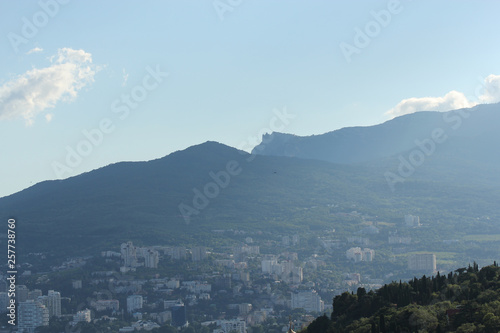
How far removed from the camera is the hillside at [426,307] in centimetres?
3088

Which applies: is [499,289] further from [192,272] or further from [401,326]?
[192,272]

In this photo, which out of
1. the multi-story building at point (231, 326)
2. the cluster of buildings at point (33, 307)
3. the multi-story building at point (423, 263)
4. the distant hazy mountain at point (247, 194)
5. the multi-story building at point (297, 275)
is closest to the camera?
the multi-story building at point (231, 326)

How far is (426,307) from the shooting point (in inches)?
1341

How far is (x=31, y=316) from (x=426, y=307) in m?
47.2

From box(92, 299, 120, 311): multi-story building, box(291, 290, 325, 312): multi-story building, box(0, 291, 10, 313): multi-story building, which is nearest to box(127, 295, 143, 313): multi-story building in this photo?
box(92, 299, 120, 311): multi-story building

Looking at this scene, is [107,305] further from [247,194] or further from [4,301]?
[247,194]

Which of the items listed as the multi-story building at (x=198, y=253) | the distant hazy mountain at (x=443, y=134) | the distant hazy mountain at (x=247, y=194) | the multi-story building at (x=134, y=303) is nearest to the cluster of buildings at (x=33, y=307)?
the multi-story building at (x=134, y=303)

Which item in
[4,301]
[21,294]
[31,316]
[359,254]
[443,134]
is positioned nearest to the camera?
[31,316]

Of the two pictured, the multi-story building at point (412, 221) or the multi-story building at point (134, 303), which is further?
the multi-story building at point (412, 221)

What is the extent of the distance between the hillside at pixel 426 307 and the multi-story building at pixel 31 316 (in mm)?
38841

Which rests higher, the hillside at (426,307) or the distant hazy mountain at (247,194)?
the distant hazy mountain at (247,194)

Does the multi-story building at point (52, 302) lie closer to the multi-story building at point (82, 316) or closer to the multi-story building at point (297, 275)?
the multi-story building at point (82, 316)

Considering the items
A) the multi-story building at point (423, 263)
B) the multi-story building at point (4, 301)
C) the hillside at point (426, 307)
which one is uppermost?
the hillside at point (426, 307)

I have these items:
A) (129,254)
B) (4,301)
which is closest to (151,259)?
(129,254)
